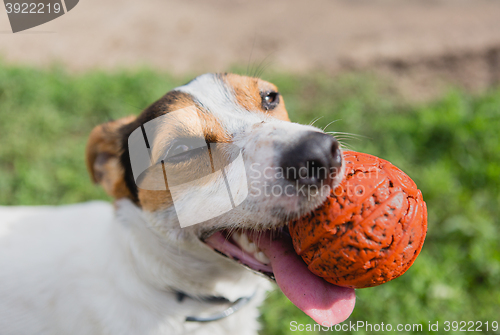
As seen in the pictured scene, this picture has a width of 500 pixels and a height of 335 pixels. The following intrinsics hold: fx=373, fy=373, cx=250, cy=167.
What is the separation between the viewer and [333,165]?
1.68 meters

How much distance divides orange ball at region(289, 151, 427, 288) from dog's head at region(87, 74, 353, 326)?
0.09 m

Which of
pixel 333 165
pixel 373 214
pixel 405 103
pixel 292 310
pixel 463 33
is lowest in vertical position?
pixel 292 310

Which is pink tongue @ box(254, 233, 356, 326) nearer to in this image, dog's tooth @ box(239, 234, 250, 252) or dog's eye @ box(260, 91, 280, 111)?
dog's tooth @ box(239, 234, 250, 252)

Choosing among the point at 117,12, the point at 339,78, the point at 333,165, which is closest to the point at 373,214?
the point at 333,165

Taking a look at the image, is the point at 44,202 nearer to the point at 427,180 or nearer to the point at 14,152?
the point at 14,152

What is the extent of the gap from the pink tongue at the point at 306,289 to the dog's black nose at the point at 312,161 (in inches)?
19.2

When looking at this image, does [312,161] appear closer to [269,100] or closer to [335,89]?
[269,100]

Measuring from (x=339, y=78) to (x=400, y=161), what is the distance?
178 centimetres

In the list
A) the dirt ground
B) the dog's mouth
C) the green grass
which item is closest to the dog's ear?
the green grass

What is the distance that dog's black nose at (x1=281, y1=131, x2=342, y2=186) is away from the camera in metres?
1.67

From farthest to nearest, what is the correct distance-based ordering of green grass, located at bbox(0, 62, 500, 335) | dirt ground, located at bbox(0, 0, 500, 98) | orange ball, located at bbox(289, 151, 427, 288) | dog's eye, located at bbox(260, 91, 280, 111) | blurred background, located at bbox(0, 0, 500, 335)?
1. dirt ground, located at bbox(0, 0, 500, 98)
2. blurred background, located at bbox(0, 0, 500, 335)
3. green grass, located at bbox(0, 62, 500, 335)
4. dog's eye, located at bbox(260, 91, 280, 111)
5. orange ball, located at bbox(289, 151, 427, 288)

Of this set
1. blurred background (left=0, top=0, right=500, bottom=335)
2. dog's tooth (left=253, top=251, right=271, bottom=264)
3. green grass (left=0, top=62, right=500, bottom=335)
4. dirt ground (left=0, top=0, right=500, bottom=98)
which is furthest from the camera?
dirt ground (left=0, top=0, right=500, bottom=98)

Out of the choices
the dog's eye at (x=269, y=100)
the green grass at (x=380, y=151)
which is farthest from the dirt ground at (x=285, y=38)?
the dog's eye at (x=269, y=100)

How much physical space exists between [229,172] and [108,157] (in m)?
1.15
